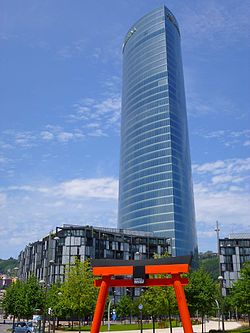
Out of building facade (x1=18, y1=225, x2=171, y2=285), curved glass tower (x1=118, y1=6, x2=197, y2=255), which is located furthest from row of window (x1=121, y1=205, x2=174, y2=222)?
building facade (x1=18, y1=225, x2=171, y2=285)

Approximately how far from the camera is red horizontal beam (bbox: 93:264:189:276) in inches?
974

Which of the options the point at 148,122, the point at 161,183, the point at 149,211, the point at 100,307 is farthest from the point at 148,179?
the point at 100,307

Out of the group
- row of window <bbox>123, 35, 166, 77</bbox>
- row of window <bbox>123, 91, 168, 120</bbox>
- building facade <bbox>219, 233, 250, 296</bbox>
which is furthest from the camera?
row of window <bbox>123, 35, 166, 77</bbox>

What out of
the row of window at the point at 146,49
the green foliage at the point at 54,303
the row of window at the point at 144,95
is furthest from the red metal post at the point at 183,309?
the row of window at the point at 146,49

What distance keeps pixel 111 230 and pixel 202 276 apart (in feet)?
254

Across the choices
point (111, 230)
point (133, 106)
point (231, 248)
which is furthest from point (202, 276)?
point (133, 106)

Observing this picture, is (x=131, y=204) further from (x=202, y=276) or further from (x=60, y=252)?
(x=202, y=276)

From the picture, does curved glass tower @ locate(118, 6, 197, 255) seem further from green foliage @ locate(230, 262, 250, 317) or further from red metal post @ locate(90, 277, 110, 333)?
red metal post @ locate(90, 277, 110, 333)

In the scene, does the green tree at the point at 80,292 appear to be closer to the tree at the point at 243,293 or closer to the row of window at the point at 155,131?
the tree at the point at 243,293

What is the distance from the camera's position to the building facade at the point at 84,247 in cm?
10512

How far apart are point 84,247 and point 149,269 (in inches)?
3212

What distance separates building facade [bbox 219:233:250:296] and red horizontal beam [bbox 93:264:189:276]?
109 metres

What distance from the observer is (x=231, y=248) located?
129m

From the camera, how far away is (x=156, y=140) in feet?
526
